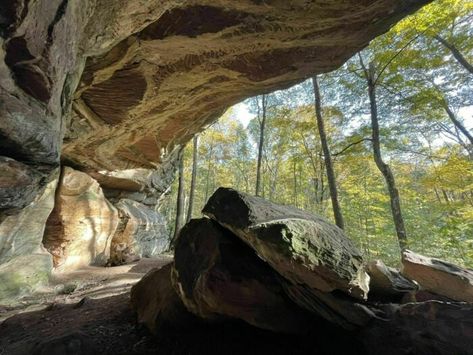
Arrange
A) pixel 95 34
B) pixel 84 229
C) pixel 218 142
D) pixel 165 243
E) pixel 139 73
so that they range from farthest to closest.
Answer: pixel 218 142, pixel 165 243, pixel 84 229, pixel 139 73, pixel 95 34

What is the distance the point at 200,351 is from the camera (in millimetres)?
2908

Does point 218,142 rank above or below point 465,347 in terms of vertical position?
above

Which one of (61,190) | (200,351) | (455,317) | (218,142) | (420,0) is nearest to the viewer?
(455,317)

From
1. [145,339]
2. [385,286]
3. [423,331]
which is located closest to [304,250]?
[423,331]

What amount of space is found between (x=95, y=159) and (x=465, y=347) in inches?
379

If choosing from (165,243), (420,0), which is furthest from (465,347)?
(165,243)

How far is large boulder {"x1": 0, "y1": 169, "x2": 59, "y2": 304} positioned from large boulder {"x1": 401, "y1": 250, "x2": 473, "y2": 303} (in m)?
6.65

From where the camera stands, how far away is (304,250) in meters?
2.56

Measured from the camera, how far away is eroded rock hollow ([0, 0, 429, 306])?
2.78 meters

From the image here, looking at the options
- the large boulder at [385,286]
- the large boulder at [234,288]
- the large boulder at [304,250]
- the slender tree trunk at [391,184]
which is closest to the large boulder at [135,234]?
the large boulder at [234,288]

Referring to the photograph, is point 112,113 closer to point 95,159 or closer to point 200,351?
point 95,159

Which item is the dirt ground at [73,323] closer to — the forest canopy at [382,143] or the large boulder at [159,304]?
the large boulder at [159,304]

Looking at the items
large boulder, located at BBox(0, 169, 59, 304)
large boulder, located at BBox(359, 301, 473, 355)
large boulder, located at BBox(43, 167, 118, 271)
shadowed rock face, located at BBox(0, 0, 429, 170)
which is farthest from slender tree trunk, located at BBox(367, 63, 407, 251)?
large boulder, located at BBox(43, 167, 118, 271)

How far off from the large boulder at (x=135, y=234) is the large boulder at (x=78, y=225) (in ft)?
1.74
